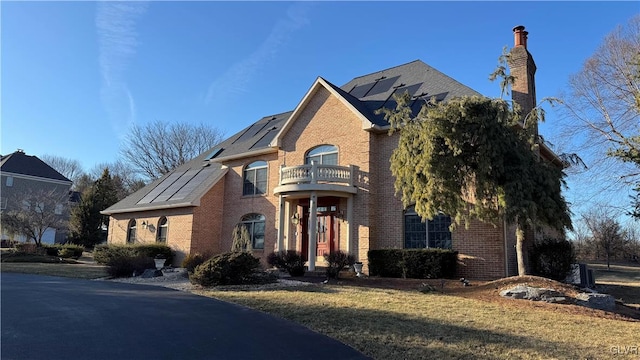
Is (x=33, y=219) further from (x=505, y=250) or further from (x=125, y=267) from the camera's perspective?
(x=505, y=250)

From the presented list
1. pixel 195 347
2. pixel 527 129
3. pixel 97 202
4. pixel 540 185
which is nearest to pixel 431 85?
pixel 527 129

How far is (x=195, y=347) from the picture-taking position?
20.8 ft

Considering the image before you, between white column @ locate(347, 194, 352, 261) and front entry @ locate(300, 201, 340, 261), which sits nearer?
white column @ locate(347, 194, 352, 261)

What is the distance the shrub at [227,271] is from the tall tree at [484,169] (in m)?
5.77

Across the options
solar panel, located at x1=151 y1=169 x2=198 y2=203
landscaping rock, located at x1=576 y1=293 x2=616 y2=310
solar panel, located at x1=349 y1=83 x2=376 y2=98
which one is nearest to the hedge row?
solar panel, located at x1=151 y1=169 x2=198 y2=203

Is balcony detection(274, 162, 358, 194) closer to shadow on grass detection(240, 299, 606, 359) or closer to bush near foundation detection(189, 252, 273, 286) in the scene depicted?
bush near foundation detection(189, 252, 273, 286)

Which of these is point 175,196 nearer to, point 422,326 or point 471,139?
point 471,139

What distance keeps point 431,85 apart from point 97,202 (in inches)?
1168

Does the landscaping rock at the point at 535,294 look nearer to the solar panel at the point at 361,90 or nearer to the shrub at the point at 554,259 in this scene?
the shrub at the point at 554,259

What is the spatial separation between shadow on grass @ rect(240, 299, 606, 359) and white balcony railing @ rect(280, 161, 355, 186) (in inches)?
380

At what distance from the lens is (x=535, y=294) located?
11.2 metres

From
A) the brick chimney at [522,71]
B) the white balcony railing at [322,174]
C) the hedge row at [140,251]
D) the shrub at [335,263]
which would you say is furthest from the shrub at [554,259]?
the hedge row at [140,251]

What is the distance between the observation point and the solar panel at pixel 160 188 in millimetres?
26469

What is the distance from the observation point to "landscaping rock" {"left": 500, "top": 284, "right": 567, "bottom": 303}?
11.1 m
